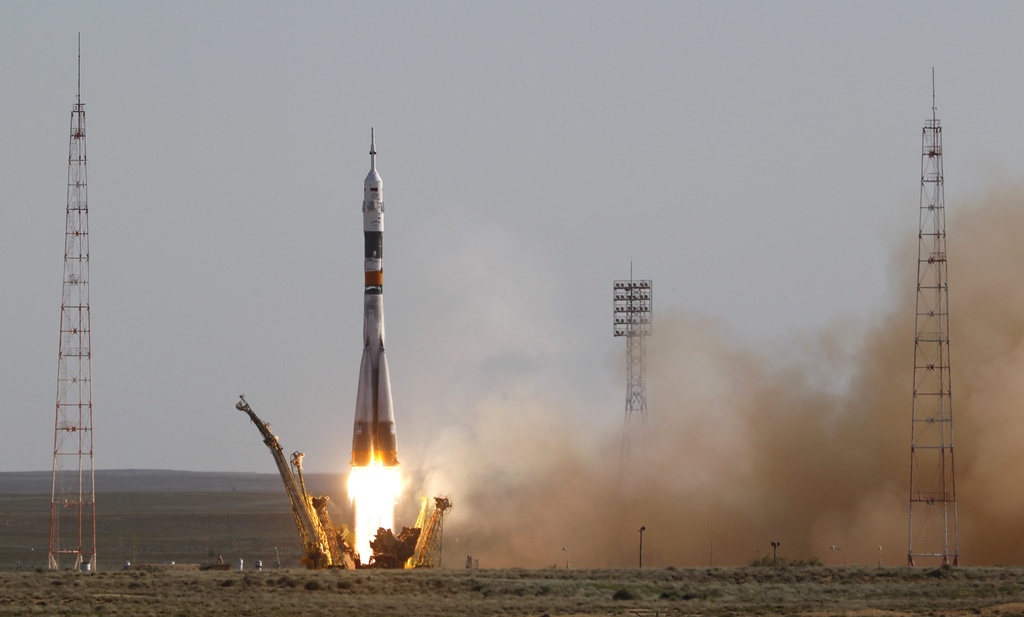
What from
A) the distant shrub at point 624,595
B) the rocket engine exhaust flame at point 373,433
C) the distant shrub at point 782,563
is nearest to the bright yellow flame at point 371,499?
the rocket engine exhaust flame at point 373,433

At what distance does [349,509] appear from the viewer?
7556cm

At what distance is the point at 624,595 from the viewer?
64.4m

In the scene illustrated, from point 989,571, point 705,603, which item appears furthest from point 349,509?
point 989,571

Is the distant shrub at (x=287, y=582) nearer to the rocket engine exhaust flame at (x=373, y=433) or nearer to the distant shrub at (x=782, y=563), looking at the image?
the rocket engine exhaust flame at (x=373, y=433)

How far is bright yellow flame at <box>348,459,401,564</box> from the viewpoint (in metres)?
74.8

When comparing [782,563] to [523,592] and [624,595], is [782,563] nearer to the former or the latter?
[624,595]

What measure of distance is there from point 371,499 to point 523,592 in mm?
11532

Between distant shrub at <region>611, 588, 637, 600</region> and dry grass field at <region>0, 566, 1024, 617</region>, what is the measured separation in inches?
1.2

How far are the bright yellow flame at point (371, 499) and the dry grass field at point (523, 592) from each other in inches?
202

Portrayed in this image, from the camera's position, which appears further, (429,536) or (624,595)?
(429,536)

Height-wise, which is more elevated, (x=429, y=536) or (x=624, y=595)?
(x=429, y=536)

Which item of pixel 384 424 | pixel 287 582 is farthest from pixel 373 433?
pixel 287 582

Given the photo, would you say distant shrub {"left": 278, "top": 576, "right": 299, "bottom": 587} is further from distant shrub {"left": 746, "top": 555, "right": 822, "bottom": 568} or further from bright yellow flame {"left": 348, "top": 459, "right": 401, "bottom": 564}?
distant shrub {"left": 746, "top": 555, "right": 822, "bottom": 568}

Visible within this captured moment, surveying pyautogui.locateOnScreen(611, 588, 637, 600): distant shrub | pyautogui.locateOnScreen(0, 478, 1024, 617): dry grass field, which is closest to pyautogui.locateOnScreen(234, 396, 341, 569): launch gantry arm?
pyautogui.locateOnScreen(0, 478, 1024, 617): dry grass field
